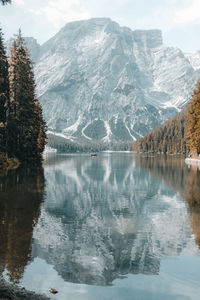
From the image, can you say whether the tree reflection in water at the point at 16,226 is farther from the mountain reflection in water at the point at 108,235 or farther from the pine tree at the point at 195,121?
the pine tree at the point at 195,121

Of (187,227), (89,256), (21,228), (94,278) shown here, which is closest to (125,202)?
(187,227)

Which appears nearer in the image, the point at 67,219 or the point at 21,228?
the point at 21,228

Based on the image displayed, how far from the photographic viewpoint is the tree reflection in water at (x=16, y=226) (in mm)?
9508

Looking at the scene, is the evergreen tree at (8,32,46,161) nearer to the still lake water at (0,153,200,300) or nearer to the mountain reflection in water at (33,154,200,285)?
the mountain reflection in water at (33,154,200,285)

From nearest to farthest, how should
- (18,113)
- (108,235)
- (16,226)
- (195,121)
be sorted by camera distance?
(108,235)
(16,226)
(18,113)
(195,121)

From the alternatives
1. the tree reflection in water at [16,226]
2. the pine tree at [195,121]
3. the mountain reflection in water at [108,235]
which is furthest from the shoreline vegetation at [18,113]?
the pine tree at [195,121]

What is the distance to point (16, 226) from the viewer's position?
46.1 feet

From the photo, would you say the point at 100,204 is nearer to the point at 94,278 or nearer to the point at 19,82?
the point at 94,278

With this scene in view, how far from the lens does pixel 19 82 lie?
55.4 metres

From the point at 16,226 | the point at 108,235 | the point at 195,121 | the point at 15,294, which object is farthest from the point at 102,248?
the point at 195,121

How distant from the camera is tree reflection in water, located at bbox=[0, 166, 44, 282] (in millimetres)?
9508

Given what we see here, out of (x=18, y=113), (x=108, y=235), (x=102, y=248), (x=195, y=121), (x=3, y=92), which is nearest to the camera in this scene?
(x=102, y=248)

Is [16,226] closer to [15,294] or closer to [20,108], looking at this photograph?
[15,294]

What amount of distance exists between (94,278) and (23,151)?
51374mm
